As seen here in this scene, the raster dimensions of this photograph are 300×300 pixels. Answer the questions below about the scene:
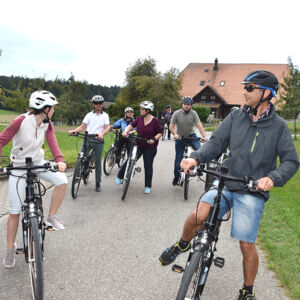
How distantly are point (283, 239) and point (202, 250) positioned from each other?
2759mm

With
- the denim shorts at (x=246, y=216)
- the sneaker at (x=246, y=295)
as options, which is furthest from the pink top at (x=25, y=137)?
the sneaker at (x=246, y=295)

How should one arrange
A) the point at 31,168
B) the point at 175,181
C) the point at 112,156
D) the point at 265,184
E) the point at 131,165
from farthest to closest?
the point at 112,156 → the point at 175,181 → the point at 131,165 → the point at 31,168 → the point at 265,184

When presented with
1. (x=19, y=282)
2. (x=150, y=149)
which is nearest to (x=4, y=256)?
(x=19, y=282)

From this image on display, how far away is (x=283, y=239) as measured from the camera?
477cm

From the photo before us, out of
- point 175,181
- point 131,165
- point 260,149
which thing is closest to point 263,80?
point 260,149

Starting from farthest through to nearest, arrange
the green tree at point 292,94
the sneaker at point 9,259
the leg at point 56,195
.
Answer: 1. the green tree at point 292,94
2. the leg at point 56,195
3. the sneaker at point 9,259

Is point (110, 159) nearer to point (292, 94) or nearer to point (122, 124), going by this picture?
point (122, 124)

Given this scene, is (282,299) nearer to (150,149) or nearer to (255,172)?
(255,172)

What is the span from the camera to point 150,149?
6.95m

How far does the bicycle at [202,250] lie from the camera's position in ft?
8.06

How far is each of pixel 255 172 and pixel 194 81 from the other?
59.9m

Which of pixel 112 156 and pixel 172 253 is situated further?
pixel 112 156

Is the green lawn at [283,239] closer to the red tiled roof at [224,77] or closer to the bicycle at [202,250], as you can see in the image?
the bicycle at [202,250]

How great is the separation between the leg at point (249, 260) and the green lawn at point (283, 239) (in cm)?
63
